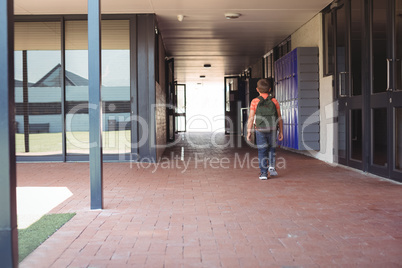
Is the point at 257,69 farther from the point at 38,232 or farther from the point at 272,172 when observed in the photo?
the point at 38,232

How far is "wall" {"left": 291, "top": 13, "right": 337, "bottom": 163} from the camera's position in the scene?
8.16 metres

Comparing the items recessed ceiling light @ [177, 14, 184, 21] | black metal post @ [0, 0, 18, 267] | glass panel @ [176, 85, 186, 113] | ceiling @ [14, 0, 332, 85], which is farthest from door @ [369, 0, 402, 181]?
glass panel @ [176, 85, 186, 113]

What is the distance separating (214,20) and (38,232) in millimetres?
6858

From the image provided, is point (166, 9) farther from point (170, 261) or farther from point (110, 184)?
point (170, 261)

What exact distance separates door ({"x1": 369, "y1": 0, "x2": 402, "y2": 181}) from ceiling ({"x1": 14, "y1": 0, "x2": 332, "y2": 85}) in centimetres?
172

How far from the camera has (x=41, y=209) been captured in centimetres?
440

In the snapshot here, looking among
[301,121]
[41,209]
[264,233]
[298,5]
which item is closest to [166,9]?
[298,5]

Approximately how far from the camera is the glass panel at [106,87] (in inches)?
341

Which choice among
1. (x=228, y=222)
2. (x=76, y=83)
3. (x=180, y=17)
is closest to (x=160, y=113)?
(x=76, y=83)

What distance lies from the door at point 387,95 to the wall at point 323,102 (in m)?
1.49

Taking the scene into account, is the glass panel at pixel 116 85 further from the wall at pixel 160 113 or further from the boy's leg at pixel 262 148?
the boy's leg at pixel 262 148

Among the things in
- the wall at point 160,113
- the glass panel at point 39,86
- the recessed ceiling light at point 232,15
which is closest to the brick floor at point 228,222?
the glass panel at point 39,86

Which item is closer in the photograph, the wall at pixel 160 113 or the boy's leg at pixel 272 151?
the boy's leg at pixel 272 151

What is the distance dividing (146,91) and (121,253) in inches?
233
